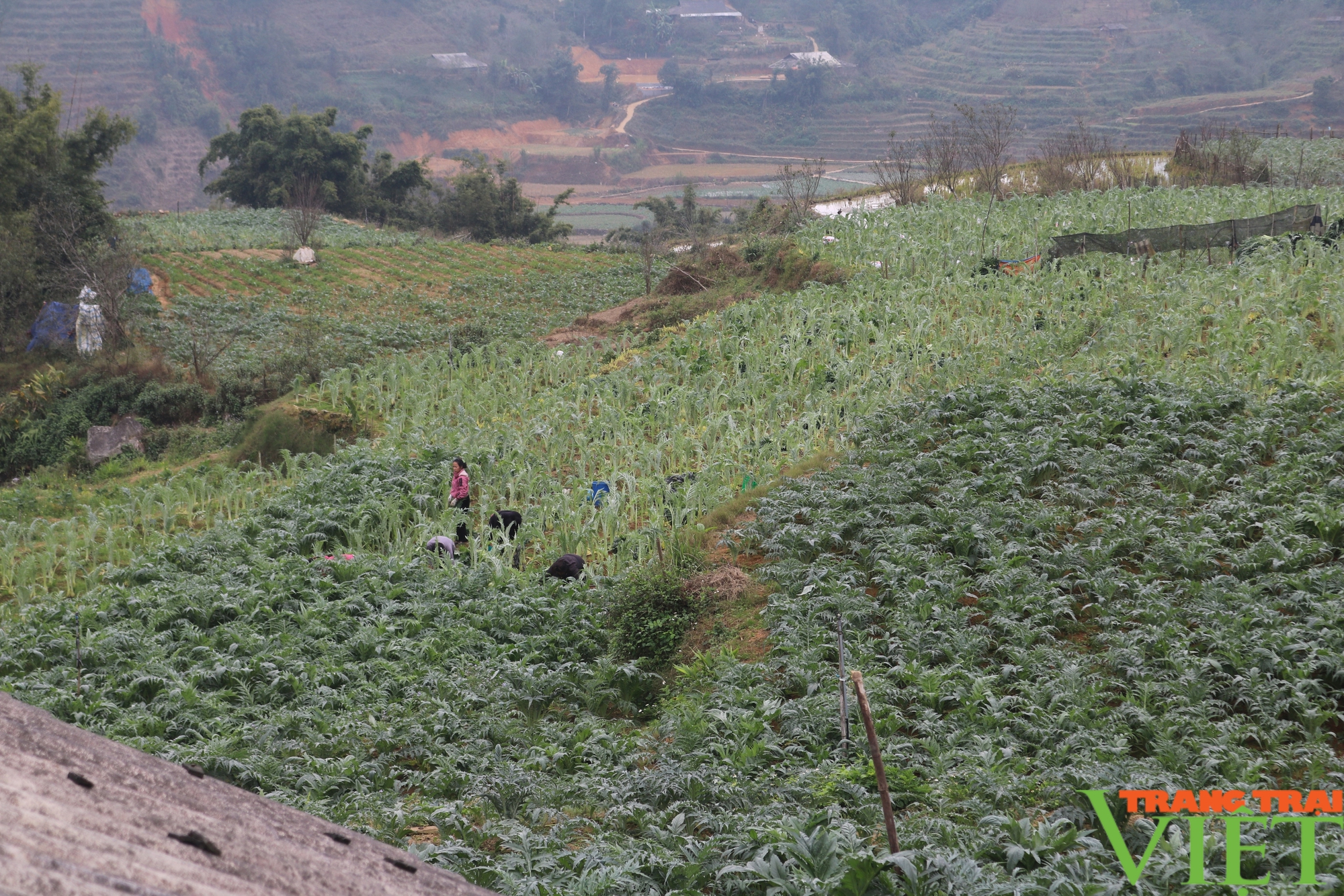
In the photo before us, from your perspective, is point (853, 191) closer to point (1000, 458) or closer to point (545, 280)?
point (545, 280)

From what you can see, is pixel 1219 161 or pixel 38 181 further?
pixel 1219 161

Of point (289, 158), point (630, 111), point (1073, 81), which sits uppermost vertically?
point (1073, 81)

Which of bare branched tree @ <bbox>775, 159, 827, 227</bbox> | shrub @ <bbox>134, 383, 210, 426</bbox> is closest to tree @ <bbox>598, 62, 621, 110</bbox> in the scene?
bare branched tree @ <bbox>775, 159, 827, 227</bbox>

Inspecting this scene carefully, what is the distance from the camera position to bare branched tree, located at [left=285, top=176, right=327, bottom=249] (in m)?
36.9

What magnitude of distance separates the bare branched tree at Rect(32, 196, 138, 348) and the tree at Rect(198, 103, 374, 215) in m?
21.2

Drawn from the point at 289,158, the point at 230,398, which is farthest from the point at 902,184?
the point at 289,158

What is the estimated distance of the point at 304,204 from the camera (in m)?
44.8

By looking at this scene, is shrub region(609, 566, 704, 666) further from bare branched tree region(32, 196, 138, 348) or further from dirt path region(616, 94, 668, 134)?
dirt path region(616, 94, 668, 134)

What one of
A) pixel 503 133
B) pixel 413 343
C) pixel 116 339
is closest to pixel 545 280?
pixel 413 343

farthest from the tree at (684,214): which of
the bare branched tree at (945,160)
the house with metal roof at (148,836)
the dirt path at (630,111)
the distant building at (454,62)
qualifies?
the distant building at (454,62)

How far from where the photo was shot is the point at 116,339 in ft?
80.3

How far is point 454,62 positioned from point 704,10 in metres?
42.0

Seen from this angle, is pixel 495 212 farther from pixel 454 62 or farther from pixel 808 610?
pixel 454 62

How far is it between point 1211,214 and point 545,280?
21.0 meters
